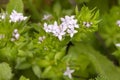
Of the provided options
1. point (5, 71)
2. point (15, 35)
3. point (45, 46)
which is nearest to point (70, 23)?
point (45, 46)

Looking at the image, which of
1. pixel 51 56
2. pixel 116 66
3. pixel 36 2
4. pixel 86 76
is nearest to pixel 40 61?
pixel 51 56

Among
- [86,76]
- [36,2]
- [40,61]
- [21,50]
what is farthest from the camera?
[36,2]

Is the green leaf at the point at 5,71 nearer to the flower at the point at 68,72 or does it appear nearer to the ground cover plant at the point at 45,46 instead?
the ground cover plant at the point at 45,46

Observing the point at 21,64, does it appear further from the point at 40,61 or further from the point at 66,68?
the point at 66,68

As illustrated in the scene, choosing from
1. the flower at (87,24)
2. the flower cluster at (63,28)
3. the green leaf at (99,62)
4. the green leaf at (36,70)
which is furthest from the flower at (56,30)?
the green leaf at (99,62)

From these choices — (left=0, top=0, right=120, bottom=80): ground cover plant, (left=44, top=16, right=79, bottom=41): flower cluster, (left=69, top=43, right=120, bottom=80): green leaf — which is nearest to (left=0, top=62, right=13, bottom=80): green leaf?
(left=0, top=0, right=120, bottom=80): ground cover plant

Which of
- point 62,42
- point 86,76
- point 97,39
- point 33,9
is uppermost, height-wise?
point 33,9

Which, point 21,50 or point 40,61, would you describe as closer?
point 21,50

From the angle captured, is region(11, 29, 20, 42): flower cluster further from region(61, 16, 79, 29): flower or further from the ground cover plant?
region(61, 16, 79, 29): flower
